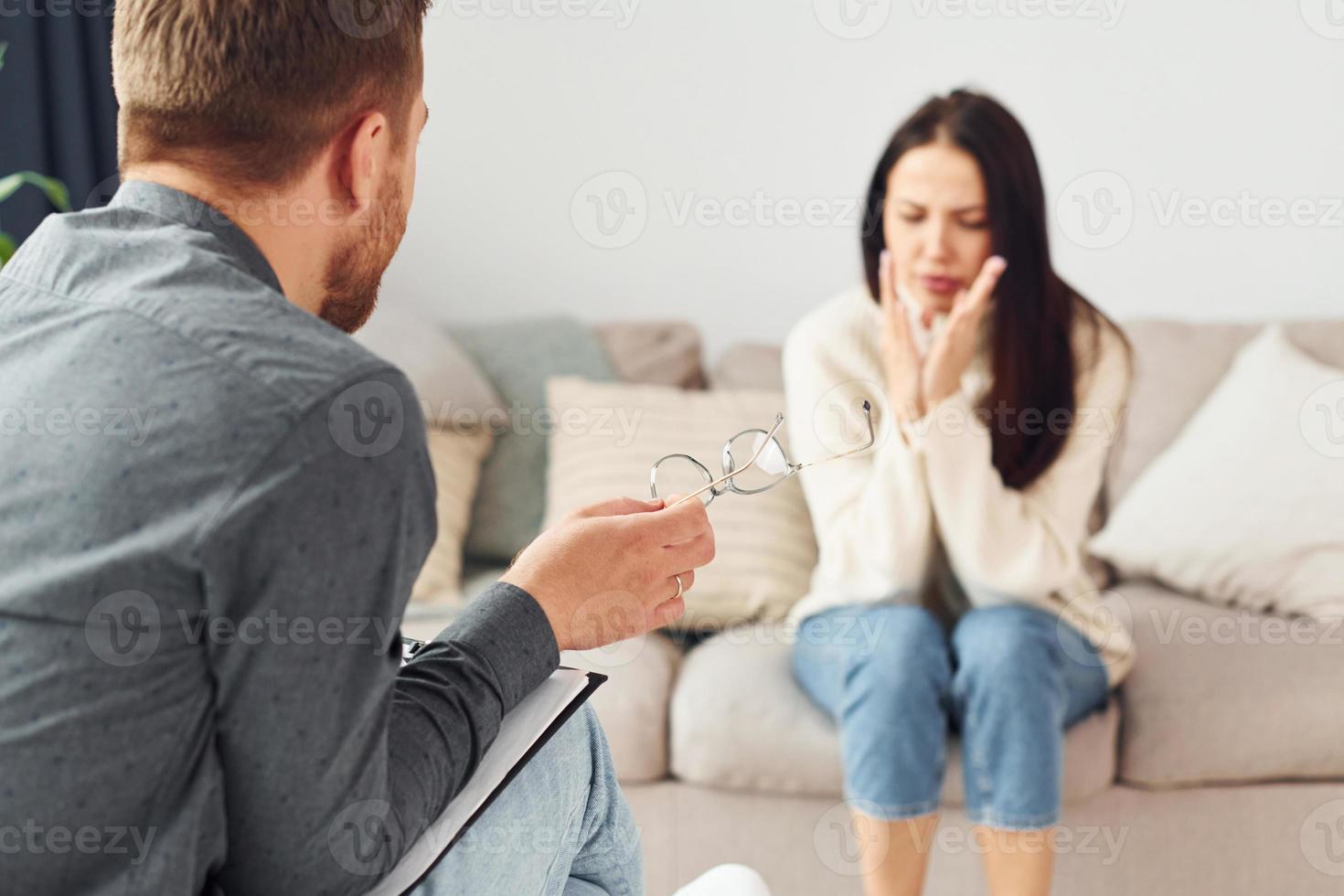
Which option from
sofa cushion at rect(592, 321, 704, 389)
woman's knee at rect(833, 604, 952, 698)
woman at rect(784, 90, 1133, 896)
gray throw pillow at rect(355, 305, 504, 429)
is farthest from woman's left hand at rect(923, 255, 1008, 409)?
gray throw pillow at rect(355, 305, 504, 429)

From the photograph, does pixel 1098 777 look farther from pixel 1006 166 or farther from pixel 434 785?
pixel 434 785

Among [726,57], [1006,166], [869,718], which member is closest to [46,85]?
[726,57]

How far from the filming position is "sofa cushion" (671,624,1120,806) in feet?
5.35

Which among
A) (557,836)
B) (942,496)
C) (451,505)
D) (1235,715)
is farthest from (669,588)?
(451,505)

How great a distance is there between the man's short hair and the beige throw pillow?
122cm

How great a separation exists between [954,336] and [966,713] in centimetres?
52

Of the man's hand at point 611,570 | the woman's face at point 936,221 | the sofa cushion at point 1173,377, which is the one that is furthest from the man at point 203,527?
the sofa cushion at point 1173,377

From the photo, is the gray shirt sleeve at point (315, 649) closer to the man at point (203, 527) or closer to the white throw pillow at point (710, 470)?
the man at point (203, 527)

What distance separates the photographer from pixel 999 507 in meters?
1.70

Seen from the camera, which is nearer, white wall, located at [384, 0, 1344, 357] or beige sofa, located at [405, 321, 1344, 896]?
beige sofa, located at [405, 321, 1344, 896]

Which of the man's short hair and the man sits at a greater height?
the man's short hair

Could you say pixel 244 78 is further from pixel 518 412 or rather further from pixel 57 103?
pixel 57 103

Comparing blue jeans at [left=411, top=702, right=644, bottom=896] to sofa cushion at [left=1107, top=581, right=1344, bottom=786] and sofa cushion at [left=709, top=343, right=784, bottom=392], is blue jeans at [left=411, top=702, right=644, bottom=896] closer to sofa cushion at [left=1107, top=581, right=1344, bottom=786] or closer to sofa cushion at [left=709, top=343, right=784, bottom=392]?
sofa cushion at [left=1107, top=581, right=1344, bottom=786]

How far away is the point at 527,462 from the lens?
223cm
